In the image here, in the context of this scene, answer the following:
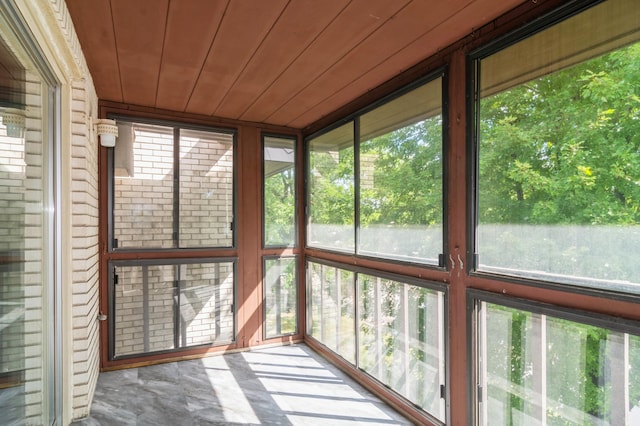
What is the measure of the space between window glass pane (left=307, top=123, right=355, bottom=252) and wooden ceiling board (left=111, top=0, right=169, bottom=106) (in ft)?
5.37

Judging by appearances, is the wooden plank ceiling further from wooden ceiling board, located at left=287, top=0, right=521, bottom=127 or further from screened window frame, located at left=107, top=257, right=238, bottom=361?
screened window frame, located at left=107, top=257, right=238, bottom=361

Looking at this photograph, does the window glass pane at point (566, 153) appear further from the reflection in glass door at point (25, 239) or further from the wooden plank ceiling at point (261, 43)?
the reflection in glass door at point (25, 239)

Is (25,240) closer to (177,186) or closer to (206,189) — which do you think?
(177,186)

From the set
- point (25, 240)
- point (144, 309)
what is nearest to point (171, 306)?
point (144, 309)

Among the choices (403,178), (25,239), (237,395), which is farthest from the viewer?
(237,395)

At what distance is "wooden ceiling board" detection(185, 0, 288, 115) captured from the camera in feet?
6.10

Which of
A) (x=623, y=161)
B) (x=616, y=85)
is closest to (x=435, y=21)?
(x=616, y=85)

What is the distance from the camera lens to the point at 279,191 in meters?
4.15

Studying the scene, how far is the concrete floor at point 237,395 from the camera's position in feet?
8.58

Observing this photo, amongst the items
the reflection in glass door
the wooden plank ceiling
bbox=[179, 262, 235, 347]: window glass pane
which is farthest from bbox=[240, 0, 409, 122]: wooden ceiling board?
bbox=[179, 262, 235, 347]: window glass pane

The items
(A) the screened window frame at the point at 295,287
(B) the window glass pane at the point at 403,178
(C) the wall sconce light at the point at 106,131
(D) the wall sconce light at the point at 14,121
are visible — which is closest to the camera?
(D) the wall sconce light at the point at 14,121

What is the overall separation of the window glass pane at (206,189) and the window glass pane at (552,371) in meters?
2.71

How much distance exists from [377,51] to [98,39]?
1.64 metres

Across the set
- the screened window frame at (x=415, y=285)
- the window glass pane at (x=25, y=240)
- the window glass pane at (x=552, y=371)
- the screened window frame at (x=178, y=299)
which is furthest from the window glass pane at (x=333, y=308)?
the window glass pane at (x=25, y=240)
